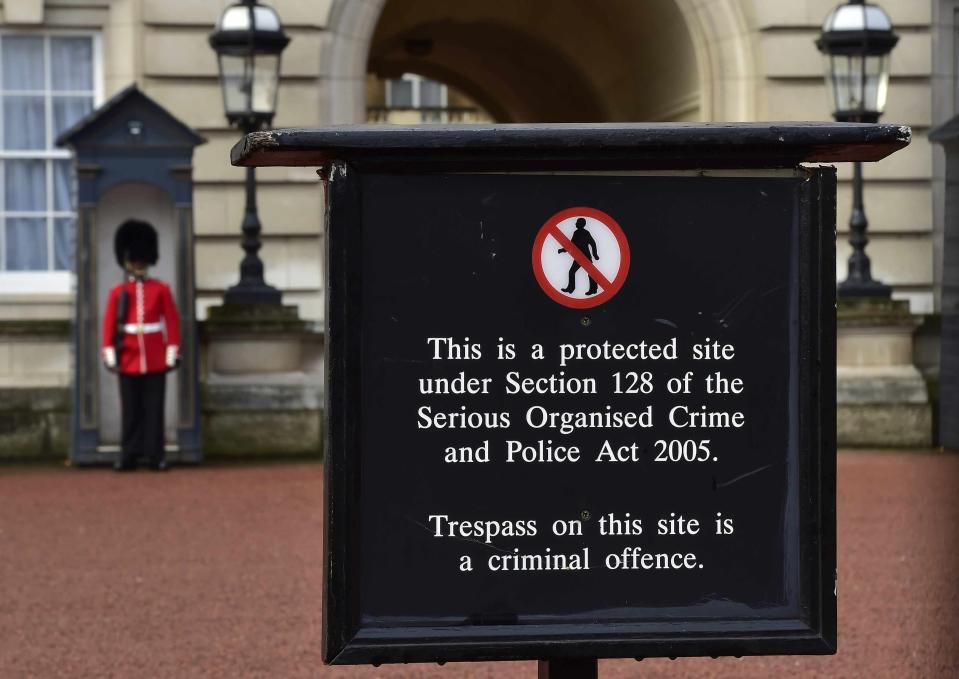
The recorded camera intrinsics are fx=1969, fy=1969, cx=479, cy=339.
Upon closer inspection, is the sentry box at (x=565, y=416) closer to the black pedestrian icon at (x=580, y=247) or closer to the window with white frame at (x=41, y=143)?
the black pedestrian icon at (x=580, y=247)

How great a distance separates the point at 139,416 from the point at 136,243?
3.60ft

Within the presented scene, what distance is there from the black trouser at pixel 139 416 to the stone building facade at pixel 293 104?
774mm

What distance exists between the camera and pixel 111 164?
12523 mm

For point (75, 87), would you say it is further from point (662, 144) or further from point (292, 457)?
point (662, 144)

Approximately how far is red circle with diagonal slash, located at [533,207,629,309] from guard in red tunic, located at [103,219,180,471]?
376 inches

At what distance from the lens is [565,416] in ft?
10.0

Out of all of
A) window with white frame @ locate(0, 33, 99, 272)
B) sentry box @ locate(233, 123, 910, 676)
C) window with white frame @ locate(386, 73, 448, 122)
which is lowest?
sentry box @ locate(233, 123, 910, 676)

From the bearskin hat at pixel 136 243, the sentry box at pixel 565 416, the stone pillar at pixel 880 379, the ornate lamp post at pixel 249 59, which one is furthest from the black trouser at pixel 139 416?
the sentry box at pixel 565 416

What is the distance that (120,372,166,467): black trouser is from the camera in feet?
40.7

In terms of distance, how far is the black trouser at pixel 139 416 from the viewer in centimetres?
1239

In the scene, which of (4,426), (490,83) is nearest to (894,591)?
(4,426)

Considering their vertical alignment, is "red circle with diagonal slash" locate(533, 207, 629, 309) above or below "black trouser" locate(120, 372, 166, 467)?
above

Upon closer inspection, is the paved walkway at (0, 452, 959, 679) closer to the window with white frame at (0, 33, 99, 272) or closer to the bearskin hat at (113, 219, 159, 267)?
the bearskin hat at (113, 219, 159, 267)

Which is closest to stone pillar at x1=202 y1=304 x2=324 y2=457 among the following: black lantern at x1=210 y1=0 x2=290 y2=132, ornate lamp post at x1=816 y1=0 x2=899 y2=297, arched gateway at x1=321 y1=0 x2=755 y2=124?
black lantern at x1=210 y1=0 x2=290 y2=132
